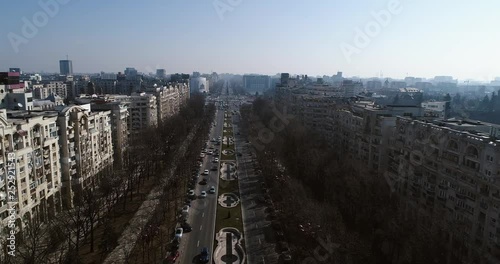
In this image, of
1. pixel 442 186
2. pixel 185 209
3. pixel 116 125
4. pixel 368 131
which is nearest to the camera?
pixel 442 186

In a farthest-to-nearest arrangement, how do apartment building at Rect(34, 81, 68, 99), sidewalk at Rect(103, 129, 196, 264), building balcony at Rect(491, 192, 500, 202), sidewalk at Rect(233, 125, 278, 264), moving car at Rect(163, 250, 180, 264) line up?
apartment building at Rect(34, 81, 68, 99) → sidewalk at Rect(233, 125, 278, 264) → sidewalk at Rect(103, 129, 196, 264) → moving car at Rect(163, 250, 180, 264) → building balcony at Rect(491, 192, 500, 202)

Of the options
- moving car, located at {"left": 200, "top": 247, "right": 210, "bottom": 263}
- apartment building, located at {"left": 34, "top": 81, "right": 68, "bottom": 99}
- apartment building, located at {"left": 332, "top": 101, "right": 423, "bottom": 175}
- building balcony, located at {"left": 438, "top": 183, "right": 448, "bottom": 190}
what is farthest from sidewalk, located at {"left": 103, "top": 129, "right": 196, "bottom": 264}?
apartment building, located at {"left": 34, "top": 81, "right": 68, "bottom": 99}

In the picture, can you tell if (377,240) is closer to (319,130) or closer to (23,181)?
(23,181)

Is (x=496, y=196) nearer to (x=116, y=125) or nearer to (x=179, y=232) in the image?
(x=179, y=232)

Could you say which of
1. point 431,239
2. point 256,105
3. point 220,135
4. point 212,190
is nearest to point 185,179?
point 212,190

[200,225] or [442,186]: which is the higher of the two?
[442,186]

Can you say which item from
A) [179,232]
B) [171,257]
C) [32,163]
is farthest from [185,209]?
[32,163]

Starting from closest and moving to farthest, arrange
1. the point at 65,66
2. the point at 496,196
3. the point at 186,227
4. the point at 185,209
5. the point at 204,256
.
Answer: the point at 496,196 < the point at 204,256 < the point at 186,227 < the point at 185,209 < the point at 65,66

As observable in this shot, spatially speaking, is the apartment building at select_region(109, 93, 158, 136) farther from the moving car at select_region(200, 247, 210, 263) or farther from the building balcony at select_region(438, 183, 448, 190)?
the building balcony at select_region(438, 183, 448, 190)

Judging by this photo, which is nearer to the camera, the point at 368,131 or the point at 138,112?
the point at 368,131
